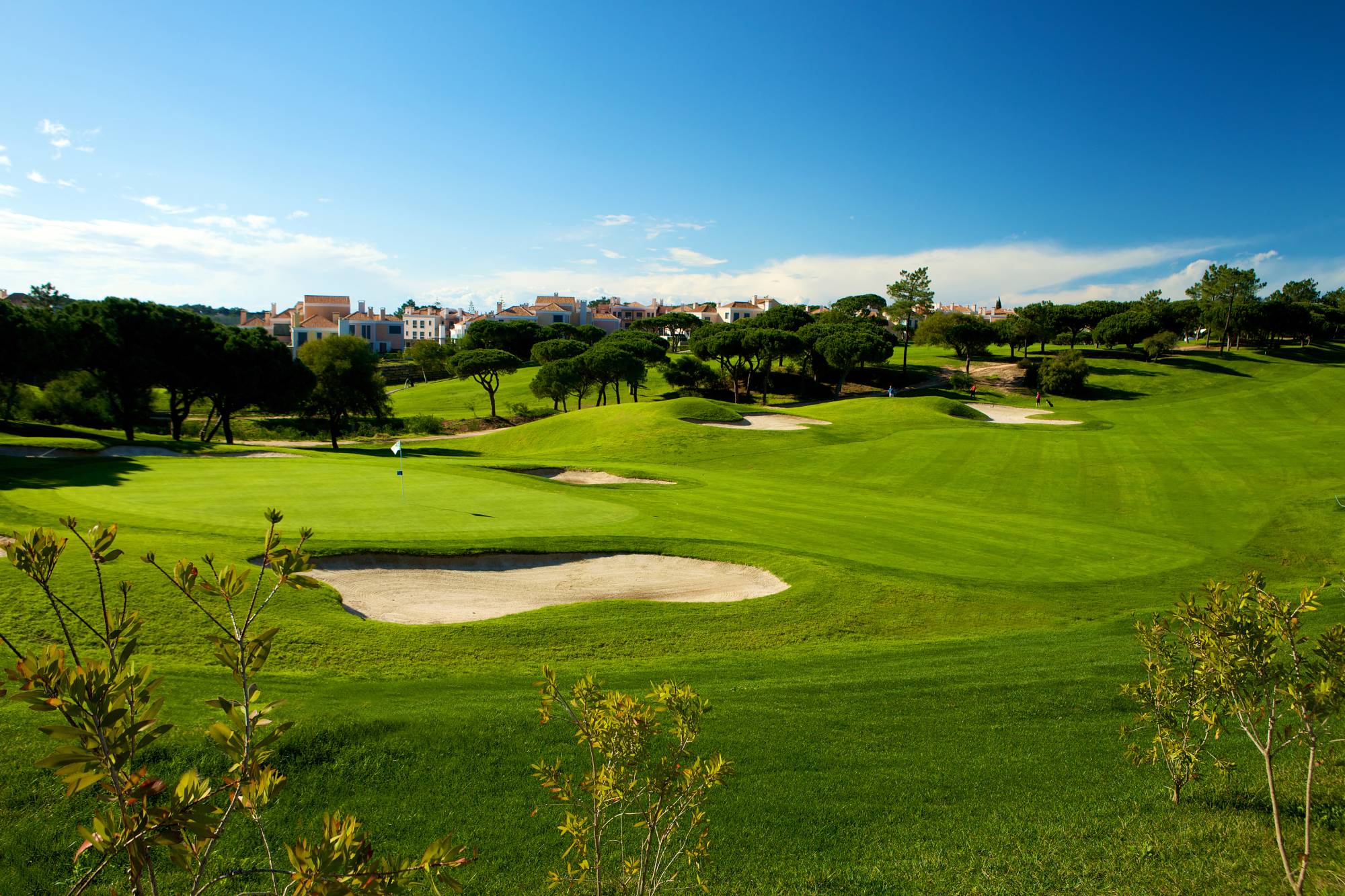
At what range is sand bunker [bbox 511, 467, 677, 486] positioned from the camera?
99.1ft

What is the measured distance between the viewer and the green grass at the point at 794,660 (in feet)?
23.2

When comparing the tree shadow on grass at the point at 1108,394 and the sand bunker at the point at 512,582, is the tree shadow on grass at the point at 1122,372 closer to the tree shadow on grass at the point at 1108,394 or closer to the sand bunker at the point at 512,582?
the tree shadow on grass at the point at 1108,394

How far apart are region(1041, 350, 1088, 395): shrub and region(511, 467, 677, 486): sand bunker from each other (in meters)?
58.4

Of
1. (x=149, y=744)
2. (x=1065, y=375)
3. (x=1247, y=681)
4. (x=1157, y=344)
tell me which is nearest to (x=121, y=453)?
(x=149, y=744)

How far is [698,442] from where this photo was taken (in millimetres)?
42156

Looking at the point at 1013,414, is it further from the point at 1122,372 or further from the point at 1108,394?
the point at 1122,372

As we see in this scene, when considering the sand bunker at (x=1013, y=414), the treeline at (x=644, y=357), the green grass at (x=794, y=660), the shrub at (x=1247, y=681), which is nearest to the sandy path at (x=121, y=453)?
the green grass at (x=794, y=660)

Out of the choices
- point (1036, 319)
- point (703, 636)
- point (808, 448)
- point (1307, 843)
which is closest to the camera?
point (1307, 843)

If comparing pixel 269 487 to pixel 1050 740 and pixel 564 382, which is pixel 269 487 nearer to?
pixel 1050 740

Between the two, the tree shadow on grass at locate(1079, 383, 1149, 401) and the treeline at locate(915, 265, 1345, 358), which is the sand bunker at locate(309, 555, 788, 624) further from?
the treeline at locate(915, 265, 1345, 358)

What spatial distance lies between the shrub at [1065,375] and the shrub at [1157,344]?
17.5m

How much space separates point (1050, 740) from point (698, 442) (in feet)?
108

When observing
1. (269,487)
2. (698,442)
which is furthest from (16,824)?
(698,442)

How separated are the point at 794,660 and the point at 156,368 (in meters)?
46.3
